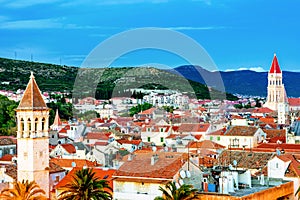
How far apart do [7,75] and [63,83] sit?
687 inches

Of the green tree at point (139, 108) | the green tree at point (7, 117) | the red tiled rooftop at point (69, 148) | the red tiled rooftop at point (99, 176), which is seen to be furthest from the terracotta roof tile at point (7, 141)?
the green tree at point (139, 108)

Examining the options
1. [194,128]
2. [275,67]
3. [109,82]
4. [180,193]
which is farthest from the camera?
[275,67]

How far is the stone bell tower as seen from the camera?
35375 mm

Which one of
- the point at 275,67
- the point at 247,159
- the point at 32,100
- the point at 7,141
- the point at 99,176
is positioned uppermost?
the point at 275,67

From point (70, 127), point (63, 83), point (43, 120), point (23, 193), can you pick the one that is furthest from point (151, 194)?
point (63, 83)

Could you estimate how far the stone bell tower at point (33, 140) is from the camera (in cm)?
3538

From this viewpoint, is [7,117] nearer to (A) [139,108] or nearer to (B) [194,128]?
(B) [194,128]

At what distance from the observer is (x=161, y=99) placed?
155875 millimetres

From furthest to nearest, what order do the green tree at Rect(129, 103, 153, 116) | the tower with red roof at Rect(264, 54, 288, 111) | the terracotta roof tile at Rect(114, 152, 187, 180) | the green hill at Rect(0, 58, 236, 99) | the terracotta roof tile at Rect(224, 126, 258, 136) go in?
the tower with red roof at Rect(264, 54, 288, 111) → the green tree at Rect(129, 103, 153, 116) → the green hill at Rect(0, 58, 236, 99) → the terracotta roof tile at Rect(224, 126, 258, 136) → the terracotta roof tile at Rect(114, 152, 187, 180)

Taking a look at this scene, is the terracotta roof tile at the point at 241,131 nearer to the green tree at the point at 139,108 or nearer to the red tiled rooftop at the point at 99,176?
the red tiled rooftop at the point at 99,176

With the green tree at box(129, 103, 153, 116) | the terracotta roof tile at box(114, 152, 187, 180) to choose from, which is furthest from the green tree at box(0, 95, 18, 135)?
the terracotta roof tile at box(114, 152, 187, 180)

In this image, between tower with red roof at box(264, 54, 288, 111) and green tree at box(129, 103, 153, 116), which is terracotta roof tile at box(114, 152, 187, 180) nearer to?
green tree at box(129, 103, 153, 116)

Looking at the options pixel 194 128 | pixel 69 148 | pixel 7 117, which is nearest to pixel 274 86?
pixel 194 128

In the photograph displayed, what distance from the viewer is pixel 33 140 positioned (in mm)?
35531
